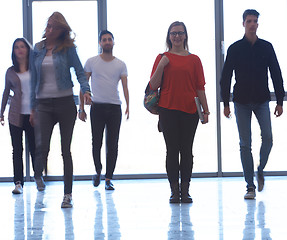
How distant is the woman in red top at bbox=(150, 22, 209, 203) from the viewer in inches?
165

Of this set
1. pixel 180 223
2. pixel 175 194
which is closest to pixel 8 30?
pixel 175 194

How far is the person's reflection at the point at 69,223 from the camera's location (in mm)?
3143

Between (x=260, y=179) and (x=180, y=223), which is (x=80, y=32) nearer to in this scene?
(x=260, y=179)

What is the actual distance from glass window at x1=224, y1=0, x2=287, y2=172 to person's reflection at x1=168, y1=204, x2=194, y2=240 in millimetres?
2269

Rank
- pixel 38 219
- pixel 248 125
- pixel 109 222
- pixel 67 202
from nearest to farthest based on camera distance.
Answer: pixel 109 222, pixel 38 219, pixel 67 202, pixel 248 125

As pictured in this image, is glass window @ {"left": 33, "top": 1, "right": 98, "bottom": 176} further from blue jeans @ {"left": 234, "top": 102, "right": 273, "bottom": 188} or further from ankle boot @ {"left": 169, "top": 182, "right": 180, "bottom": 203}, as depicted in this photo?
blue jeans @ {"left": 234, "top": 102, "right": 273, "bottom": 188}

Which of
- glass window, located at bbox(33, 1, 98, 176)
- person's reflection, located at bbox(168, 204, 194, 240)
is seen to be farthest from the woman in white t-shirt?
person's reflection, located at bbox(168, 204, 194, 240)

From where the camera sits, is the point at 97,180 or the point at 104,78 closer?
the point at 104,78

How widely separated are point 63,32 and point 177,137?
1.13 m

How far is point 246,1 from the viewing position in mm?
6215

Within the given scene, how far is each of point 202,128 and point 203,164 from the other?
395 millimetres

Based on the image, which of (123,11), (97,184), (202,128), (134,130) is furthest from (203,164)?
(123,11)

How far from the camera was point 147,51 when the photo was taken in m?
6.23

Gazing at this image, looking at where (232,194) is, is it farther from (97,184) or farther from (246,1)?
(246,1)
